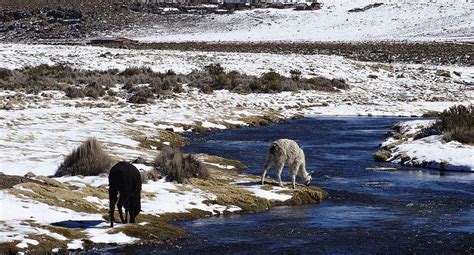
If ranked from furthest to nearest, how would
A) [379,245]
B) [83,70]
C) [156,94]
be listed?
[83,70] → [156,94] → [379,245]

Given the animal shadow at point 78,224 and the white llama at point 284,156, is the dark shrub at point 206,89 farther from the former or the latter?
the animal shadow at point 78,224

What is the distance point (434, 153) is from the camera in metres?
20.9

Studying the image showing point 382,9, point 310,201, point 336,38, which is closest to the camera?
point 310,201

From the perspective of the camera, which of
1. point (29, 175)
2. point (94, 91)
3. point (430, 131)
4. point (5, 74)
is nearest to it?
point (29, 175)

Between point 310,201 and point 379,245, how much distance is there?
3.83m

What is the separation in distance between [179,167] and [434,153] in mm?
8369

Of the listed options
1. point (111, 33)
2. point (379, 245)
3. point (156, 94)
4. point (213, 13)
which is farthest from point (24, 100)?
point (213, 13)

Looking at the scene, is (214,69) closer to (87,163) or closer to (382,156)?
(382,156)

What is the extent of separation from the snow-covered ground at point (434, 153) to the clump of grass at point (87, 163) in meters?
8.82

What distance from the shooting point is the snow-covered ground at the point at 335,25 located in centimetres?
9644

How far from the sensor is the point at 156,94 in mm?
35969

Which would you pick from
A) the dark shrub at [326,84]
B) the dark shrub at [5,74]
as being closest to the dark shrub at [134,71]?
the dark shrub at [5,74]

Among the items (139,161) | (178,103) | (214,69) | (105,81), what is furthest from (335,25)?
(139,161)

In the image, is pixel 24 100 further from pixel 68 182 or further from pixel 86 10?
pixel 86 10
